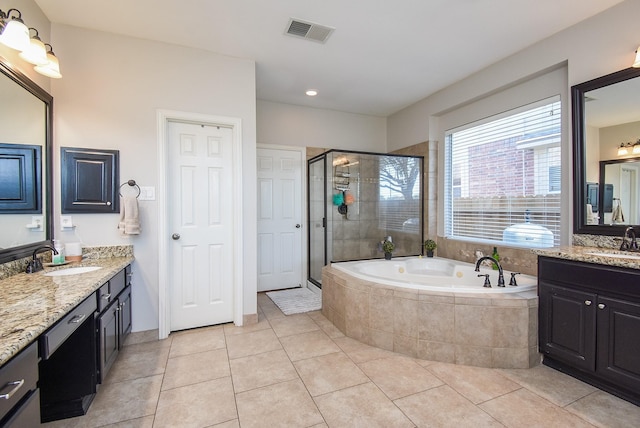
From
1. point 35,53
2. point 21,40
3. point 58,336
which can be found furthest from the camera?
point 35,53

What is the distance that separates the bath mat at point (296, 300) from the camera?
3438mm

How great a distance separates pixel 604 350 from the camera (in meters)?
1.86

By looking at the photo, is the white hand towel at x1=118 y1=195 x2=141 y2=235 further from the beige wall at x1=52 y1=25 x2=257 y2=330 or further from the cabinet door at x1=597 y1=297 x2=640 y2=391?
the cabinet door at x1=597 y1=297 x2=640 y2=391

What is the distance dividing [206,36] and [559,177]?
3410 mm

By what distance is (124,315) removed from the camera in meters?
2.31

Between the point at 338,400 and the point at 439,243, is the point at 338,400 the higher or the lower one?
the lower one

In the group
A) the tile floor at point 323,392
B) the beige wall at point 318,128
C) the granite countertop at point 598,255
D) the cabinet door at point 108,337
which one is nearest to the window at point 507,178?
the granite countertop at point 598,255

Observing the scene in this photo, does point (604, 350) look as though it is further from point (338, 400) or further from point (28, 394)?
point (28, 394)

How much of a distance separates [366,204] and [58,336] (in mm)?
3479

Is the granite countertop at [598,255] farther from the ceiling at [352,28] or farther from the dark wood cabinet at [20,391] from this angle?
the dark wood cabinet at [20,391]

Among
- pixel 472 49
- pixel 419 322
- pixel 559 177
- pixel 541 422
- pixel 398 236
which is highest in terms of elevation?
pixel 472 49

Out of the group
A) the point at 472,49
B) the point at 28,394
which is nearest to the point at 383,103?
the point at 472,49

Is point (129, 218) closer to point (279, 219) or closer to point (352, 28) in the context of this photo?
point (279, 219)

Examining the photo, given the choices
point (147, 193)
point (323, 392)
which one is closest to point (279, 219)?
point (147, 193)
